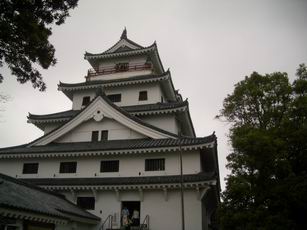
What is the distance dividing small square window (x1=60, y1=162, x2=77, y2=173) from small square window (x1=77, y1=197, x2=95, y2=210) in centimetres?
254

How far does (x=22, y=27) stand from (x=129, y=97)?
18401 millimetres

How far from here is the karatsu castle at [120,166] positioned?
18.1 metres

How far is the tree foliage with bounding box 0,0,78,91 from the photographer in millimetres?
9930

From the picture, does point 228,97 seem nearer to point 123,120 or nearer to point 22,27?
point 123,120

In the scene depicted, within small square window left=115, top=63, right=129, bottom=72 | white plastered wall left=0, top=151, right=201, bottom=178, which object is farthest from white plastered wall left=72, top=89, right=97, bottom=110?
white plastered wall left=0, top=151, right=201, bottom=178

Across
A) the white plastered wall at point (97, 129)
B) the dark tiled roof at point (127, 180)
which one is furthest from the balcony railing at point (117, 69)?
the dark tiled roof at point (127, 180)

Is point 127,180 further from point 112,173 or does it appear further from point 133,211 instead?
point 133,211

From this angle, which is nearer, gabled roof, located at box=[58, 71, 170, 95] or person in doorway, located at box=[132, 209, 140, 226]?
person in doorway, located at box=[132, 209, 140, 226]

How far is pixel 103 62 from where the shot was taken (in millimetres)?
32219

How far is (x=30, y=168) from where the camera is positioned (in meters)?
23.6

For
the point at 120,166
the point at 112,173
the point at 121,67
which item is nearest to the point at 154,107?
the point at 120,166

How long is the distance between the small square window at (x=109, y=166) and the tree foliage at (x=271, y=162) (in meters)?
8.42

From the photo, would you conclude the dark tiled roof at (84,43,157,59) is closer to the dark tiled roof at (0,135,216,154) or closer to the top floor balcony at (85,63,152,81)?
the top floor balcony at (85,63,152,81)

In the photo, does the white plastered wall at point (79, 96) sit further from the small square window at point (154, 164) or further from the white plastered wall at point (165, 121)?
the small square window at point (154, 164)
